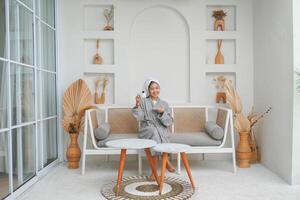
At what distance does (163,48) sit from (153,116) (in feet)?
3.97

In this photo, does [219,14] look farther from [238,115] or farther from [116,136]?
[116,136]

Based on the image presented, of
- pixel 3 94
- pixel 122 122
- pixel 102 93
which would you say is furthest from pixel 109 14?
pixel 3 94

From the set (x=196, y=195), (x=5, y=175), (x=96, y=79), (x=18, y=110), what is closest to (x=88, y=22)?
(x=96, y=79)

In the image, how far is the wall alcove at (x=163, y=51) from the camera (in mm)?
4566

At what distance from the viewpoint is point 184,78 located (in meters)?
4.60

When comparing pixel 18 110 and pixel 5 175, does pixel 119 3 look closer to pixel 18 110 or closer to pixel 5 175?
pixel 18 110

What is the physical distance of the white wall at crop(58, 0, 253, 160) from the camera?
446 cm

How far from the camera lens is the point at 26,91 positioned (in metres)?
3.22

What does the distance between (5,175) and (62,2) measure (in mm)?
2688

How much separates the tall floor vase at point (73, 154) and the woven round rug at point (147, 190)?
0.87m

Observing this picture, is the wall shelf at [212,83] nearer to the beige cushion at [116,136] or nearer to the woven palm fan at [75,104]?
the beige cushion at [116,136]

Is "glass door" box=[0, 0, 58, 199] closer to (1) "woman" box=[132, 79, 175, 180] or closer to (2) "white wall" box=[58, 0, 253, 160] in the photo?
(2) "white wall" box=[58, 0, 253, 160]

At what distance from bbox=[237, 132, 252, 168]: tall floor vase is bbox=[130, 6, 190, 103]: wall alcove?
99 centimetres

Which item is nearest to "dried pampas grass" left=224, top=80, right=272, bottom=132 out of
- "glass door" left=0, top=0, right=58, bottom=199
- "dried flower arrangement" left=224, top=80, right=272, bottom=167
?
"dried flower arrangement" left=224, top=80, right=272, bottom=167
